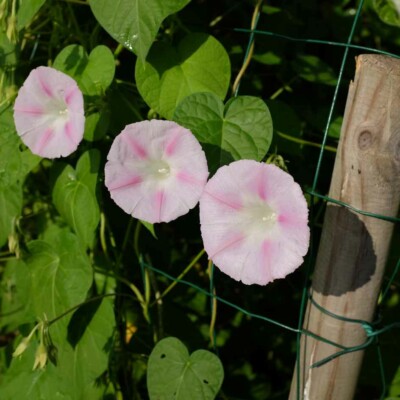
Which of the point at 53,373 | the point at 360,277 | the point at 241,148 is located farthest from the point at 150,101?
the point at 53,373

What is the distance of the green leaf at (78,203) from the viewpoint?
1.32 metres

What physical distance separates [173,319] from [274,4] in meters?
0.82

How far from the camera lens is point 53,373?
155 centimetres

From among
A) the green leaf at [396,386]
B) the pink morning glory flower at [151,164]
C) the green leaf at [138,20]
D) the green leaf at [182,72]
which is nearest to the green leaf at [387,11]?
the green leaf at [182,72]

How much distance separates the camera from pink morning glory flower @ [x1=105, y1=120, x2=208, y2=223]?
1.12 m

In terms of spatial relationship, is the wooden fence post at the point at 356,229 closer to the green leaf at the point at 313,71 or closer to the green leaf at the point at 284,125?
the green leaf at the point at 284,125

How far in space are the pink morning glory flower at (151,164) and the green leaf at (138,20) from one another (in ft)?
0.43

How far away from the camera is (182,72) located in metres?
1.30

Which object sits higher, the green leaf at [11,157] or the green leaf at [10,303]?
the green leaf at [11,157]

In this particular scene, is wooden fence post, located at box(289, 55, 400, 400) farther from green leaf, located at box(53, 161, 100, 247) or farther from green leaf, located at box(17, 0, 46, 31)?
green leaf, located at box(17, 0, 46, 31)

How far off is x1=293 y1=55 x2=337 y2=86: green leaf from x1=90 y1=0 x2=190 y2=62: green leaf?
1.64ft

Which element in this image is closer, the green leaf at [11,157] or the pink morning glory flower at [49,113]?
the pink morning glory flower at [49,113]

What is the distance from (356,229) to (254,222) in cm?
17

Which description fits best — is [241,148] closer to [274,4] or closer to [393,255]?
[393,255]
